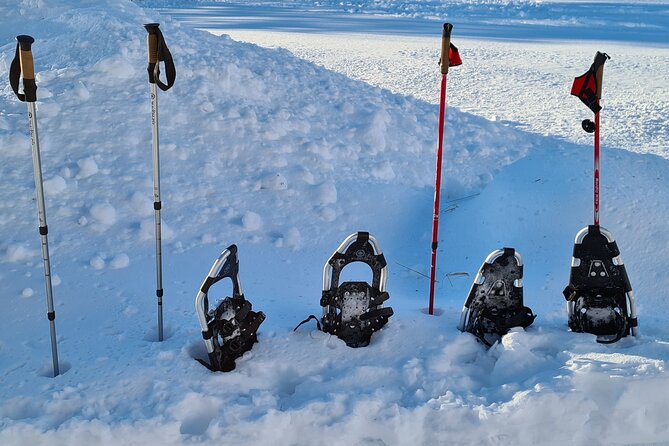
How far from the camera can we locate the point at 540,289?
651 cm

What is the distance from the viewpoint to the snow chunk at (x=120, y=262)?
242 inches

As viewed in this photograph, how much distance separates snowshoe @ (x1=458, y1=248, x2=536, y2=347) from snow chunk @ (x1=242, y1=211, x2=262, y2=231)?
2.56 meters

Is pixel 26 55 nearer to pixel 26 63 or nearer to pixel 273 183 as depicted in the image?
pixel 26 63

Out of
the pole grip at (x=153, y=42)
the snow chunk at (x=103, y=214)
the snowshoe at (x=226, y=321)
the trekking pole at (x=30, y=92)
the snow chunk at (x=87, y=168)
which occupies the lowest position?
the snowshoe at (x=226, y=321)

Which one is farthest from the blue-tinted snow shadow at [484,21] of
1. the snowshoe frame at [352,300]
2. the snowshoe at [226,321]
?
the snowshoe at [226,321]

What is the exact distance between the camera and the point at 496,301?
5.32 metres

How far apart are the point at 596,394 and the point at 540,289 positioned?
2.24 metres

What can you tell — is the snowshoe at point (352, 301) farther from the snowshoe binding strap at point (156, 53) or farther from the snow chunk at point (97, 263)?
the snow chunk at point (97, 263)

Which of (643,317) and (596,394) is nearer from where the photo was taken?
(596,394)

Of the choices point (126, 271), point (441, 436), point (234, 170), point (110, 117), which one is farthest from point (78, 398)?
point (110, 117)

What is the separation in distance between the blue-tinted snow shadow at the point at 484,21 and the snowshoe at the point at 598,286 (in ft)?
48.7

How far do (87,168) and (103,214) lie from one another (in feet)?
2.68

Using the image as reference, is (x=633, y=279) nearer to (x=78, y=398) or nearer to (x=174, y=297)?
(x=174, y=297)

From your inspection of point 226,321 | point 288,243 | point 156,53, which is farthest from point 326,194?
point 156,53
